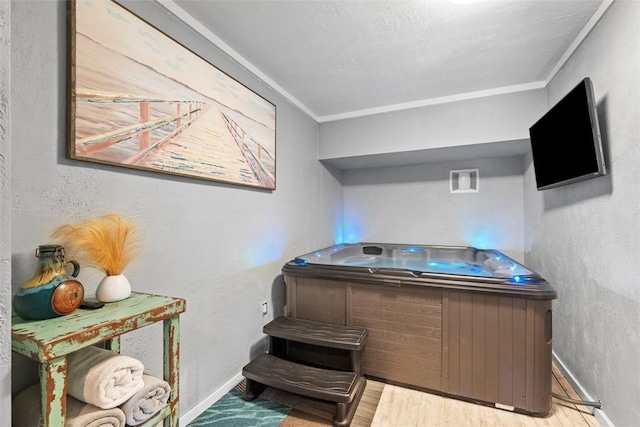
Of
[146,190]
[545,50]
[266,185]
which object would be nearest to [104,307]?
[146,190]

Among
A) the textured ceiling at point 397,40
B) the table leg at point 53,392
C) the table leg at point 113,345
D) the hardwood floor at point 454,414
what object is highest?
the textured ceiling at point 397,40

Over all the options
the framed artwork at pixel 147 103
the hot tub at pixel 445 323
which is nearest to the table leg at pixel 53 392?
the framed artwork at pixel 147 103

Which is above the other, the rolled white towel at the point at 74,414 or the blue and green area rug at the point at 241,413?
A: the rolled white towel at the point at 74,414

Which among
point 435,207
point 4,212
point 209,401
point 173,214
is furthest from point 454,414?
point 435,207

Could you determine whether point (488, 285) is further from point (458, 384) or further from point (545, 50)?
point (545, 50)

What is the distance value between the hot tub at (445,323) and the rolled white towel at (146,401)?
1160 millimetres

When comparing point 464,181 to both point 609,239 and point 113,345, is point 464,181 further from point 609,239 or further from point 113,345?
point 113,345

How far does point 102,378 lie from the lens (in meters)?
0.82

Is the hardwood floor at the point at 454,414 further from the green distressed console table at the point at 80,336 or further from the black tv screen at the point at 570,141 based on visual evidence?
the black tv screen at the point at 570,141

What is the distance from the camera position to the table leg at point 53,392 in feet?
2.19

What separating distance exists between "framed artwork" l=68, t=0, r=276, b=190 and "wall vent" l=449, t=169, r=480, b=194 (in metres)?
2.63

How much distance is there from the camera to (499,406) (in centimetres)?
163

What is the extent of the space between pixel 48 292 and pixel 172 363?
474 millimetres

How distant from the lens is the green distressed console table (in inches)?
26.5
